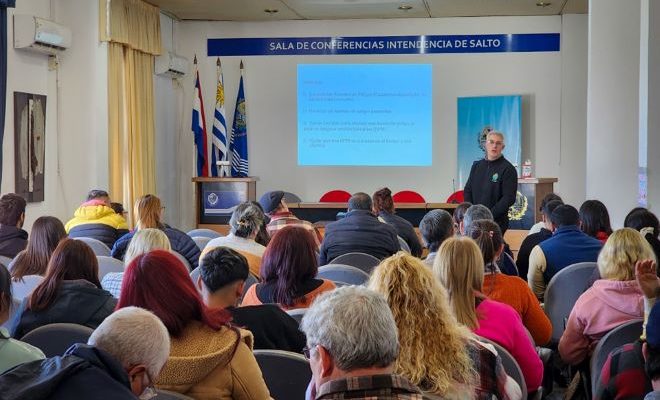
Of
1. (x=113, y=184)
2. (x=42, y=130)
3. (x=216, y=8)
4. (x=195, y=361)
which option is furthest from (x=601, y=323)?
(x=216, y=8)

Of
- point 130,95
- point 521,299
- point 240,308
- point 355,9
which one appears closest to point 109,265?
point 240,308

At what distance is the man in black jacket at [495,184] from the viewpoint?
24.8ft

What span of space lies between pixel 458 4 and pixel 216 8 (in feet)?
10.4

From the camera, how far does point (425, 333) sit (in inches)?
93.4

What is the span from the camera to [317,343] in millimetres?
1895

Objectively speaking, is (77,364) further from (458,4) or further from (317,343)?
(458,4)

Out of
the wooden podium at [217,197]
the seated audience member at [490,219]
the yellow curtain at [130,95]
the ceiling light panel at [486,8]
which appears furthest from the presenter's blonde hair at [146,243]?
the ceiling light panel at [486,8]

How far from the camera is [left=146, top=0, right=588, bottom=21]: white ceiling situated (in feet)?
37.4

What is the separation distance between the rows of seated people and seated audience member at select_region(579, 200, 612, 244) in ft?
1.01

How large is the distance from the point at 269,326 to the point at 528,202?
309 inches

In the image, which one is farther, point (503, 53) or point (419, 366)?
point (503, 53)

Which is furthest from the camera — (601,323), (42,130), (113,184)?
(113,184)

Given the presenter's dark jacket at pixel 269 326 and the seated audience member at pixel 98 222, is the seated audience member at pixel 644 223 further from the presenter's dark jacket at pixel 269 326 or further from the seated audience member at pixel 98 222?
the seated audience member at pixel 98 222

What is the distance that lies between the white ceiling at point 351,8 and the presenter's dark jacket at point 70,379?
9.95 metres
